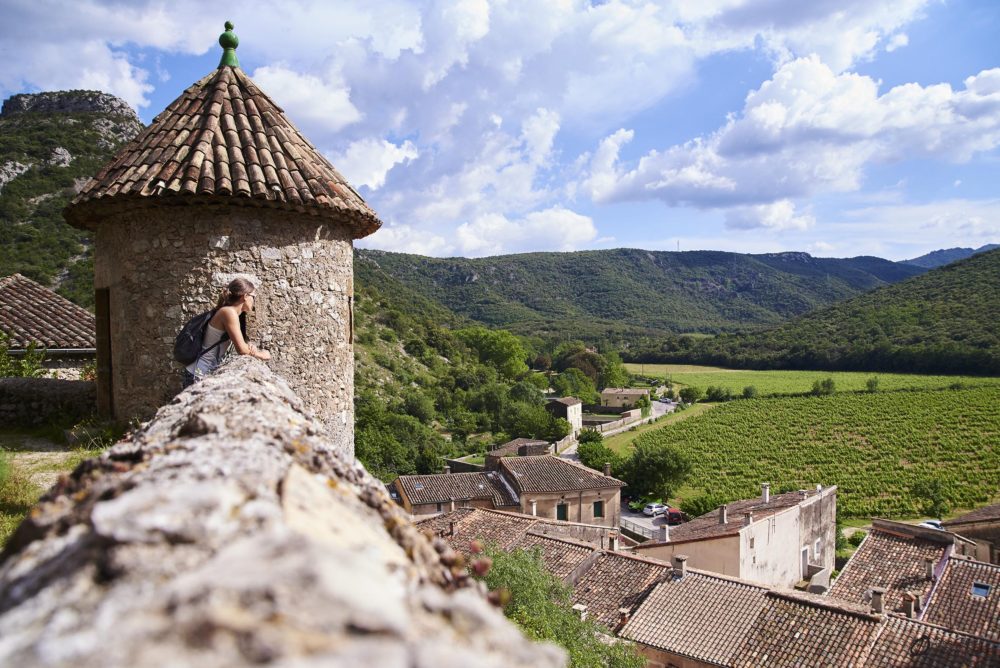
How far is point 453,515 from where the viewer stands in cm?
2838

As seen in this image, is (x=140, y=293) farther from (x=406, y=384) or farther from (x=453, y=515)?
(x=406, y=384)

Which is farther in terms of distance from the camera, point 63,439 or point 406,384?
point 406,384

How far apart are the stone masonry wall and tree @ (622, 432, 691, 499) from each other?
42007mm

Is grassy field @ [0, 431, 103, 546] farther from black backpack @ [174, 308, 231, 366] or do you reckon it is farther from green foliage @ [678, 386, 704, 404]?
green foliage @ [678, 386, 704, 404]

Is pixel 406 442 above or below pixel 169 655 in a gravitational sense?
below

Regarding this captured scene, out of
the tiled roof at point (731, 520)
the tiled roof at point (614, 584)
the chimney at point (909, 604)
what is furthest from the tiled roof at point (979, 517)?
the tiled roof at point (614, 584)

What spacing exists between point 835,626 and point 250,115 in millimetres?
17058

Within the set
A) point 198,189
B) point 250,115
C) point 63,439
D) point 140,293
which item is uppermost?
point 250,115

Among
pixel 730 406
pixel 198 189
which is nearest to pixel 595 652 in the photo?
pixel 198 189

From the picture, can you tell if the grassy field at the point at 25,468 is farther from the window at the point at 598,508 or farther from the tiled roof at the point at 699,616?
the window at the point at 598,508

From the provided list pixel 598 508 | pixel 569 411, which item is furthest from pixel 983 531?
pixel 569 411

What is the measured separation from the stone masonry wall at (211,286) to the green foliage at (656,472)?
138ft

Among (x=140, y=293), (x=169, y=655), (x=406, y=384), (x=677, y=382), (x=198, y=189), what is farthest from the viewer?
(x=677, y=382)

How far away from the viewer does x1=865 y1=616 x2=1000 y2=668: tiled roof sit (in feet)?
46.8
